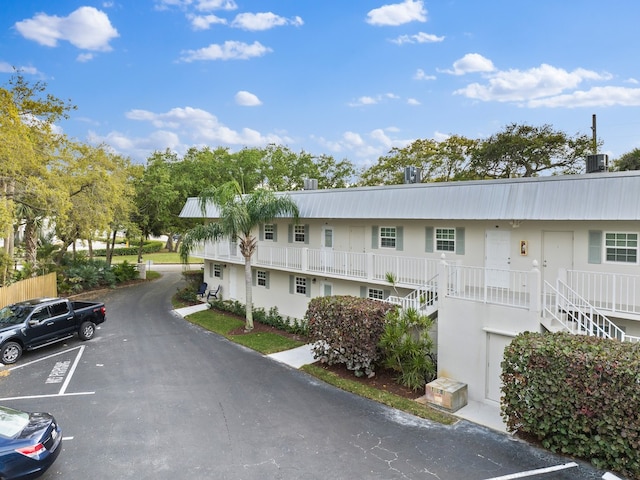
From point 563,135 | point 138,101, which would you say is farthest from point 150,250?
point 563,135

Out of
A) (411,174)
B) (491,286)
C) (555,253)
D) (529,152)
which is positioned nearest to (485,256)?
(491,286)

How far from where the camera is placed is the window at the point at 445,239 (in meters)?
14.0

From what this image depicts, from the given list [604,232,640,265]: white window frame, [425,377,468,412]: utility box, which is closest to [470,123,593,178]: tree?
[604,232,640,265]: white window frame

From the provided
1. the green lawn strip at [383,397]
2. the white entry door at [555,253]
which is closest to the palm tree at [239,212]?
the green lawn strip at [383,397]

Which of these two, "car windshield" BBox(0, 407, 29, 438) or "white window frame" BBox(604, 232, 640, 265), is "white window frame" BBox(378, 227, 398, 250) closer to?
"white window frame" BBox(604, 232, 640, 265)

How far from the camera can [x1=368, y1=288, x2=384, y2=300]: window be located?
51.8 feet

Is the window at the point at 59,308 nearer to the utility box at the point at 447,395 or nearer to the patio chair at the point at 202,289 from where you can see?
the patio chair at the point at 202,289

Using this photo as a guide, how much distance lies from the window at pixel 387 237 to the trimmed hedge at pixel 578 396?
740 centimetres

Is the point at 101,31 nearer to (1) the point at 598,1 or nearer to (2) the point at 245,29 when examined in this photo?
(2) the point at 245,29

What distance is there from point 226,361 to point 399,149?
95.1 ft

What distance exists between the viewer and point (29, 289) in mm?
20891

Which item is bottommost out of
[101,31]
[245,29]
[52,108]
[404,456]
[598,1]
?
[404,456]

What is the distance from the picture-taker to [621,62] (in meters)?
23.0

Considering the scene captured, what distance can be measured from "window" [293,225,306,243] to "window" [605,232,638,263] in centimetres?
→ 1170
